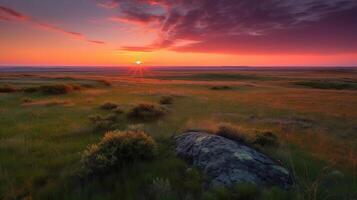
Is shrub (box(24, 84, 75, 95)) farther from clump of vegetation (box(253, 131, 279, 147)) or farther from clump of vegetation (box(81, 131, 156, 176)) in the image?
clump of vegetation (box(253, 131, 279, 147))

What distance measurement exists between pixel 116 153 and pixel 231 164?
8.75 feet

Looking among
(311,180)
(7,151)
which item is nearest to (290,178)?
(311,180)

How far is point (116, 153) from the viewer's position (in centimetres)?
559

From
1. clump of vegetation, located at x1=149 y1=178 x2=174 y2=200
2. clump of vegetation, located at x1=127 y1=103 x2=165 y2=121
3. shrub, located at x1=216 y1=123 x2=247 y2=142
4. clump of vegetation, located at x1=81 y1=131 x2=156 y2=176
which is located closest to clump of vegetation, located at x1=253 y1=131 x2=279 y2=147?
shrub, located at x1=216 y1=123 x2=247 y2=142

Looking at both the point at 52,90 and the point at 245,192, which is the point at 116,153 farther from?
the point at 52,90

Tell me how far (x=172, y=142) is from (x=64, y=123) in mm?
6916

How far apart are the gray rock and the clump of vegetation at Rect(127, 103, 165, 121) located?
22.7 ft

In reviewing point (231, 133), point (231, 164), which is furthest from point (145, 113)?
point (231, 164)

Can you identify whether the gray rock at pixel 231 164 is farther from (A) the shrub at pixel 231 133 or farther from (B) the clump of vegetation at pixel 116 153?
(B) the clump of vegetation at pixel 116 153

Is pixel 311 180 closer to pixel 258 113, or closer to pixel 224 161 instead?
pixel 224 161

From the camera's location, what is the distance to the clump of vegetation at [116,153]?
5121 millimetres

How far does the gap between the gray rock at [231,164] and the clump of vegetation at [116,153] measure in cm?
95

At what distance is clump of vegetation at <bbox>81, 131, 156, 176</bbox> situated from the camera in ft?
16.8

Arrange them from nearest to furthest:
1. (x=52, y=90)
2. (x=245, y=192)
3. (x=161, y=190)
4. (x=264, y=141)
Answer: (x=245, y=192) → (x=161, y=190) → (x=264, y=141) → (x=52, y=90)
